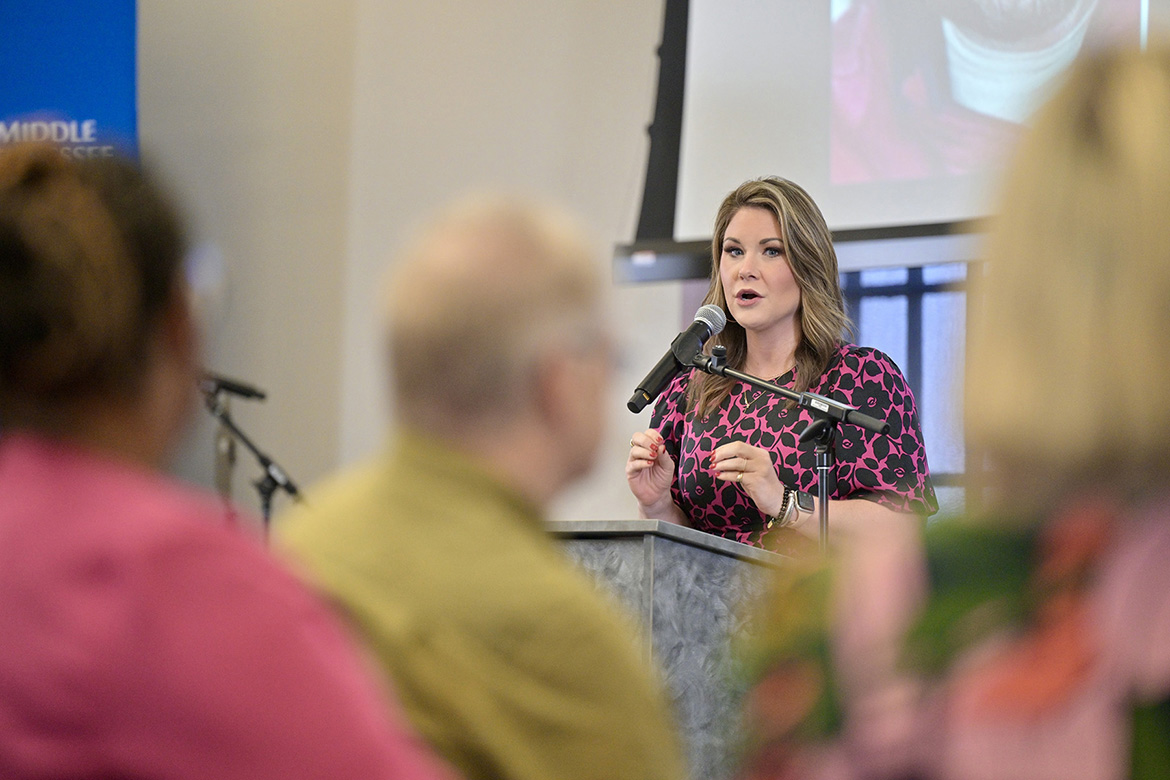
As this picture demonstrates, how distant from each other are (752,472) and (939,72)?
2.20 meters

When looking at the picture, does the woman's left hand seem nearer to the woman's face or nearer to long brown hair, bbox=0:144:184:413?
the woman's face

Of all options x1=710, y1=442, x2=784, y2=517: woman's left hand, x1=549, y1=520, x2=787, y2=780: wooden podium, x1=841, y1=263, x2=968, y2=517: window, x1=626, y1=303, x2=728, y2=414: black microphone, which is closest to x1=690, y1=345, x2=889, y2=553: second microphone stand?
x1=626, y1=303, x2=728, y2=414: black microphone

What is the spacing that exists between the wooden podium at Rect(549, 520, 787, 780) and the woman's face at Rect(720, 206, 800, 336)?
31.8 inches

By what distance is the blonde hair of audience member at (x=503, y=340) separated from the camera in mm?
982

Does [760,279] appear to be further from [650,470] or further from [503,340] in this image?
[503,340]

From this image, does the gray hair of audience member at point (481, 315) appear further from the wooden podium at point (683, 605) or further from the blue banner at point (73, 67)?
the blue banner at point (73, 67)

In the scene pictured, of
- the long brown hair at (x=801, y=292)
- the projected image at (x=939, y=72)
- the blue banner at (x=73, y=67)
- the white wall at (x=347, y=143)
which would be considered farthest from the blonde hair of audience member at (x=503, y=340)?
the white wall at (x=347, y=143)

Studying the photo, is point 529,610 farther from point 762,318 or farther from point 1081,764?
point 762,318

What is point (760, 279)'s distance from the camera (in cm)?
327

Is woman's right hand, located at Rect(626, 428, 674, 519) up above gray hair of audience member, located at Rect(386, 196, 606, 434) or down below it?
below

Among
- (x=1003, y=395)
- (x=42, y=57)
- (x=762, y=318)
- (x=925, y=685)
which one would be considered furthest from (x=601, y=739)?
(x=42, y=57)

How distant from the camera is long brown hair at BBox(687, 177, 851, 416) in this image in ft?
10.6

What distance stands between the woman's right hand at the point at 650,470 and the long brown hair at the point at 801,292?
0.62 ft

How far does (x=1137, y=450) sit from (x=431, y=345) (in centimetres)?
49
